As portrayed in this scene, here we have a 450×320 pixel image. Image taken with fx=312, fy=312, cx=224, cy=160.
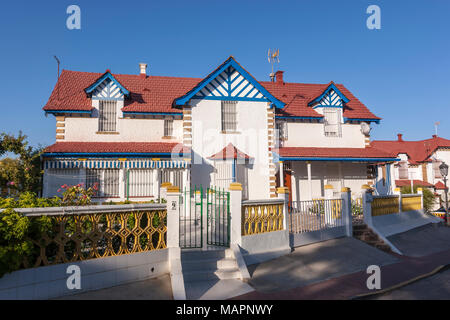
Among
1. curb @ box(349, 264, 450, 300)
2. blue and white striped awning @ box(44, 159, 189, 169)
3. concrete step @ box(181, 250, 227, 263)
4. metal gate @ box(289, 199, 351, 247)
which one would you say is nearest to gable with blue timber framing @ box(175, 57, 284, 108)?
blue and white striped awning @ box(44, 159, 189, 169)

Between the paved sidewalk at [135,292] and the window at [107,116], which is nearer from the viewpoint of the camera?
the paved sidewalk at [135,292]

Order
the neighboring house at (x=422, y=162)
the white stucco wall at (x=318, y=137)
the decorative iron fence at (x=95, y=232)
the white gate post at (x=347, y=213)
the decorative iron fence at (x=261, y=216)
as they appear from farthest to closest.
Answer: the neighboring house at (x=422, y=162)
the white stucco wall at (x=318, y=137)
the white gate post at (x=347, y=213)
the decorative iron fence at (x=261, y=216)
the decorative iron fence at (x=95, y=232)

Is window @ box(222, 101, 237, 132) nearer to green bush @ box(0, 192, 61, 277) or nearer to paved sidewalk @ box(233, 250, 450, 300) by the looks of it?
paved sidewalk @ box(233, 250, 450, 300)

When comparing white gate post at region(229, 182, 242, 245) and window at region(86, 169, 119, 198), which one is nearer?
white gate post at region(229, 182, 242, 245)

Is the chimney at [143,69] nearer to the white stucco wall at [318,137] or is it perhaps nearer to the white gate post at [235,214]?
the white stucco wall at [318,137]

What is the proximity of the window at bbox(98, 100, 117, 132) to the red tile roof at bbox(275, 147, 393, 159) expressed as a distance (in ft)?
33.0

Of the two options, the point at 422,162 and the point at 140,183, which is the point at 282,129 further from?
the point at 422,162

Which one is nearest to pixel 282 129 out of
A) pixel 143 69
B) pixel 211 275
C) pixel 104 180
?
pixel 143 69

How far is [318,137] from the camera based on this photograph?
21.3 meters

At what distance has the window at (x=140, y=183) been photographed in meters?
17.4

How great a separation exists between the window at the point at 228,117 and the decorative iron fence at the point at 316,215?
20.0ft

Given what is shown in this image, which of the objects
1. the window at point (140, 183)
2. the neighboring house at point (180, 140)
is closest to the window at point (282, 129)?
the neighboring house at point (180, 140)

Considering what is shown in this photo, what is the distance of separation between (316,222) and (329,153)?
7995 millimetres

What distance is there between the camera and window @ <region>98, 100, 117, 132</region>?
18.2 metres
